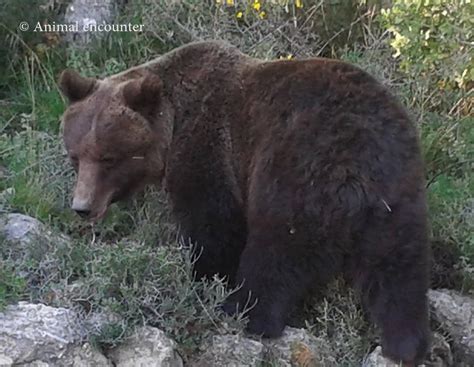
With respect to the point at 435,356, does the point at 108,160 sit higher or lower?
higher

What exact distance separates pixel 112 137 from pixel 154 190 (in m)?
0.95

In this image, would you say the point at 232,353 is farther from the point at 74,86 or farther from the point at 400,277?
the point at 74,86

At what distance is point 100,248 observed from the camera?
540 centimetres

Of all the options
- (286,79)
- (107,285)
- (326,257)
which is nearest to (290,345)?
(326,257)

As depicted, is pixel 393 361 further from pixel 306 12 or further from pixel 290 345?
pixel 306 12

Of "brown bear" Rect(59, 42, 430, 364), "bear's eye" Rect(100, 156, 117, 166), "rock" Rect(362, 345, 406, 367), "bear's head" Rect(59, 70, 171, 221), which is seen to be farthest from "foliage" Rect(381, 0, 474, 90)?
"bear's eye" Rect(100, 156, 117, 166)

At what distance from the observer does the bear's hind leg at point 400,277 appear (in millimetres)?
4879

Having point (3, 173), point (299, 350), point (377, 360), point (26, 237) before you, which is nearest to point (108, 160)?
point (26, 237)

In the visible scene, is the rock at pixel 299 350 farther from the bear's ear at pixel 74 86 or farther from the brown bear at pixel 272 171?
the bear's ear at pixel 74 86

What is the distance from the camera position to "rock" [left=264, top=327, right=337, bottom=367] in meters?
5.06

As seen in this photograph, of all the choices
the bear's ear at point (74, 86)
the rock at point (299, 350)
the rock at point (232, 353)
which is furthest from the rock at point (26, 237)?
the rock at point (299, 350)

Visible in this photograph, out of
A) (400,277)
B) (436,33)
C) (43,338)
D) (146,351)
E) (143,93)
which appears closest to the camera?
(43,338)

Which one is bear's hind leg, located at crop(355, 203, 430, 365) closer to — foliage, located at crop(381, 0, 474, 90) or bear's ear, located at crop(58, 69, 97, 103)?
foliage, located at crop(381, 0, 474, 90)

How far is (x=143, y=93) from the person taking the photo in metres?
5.24
